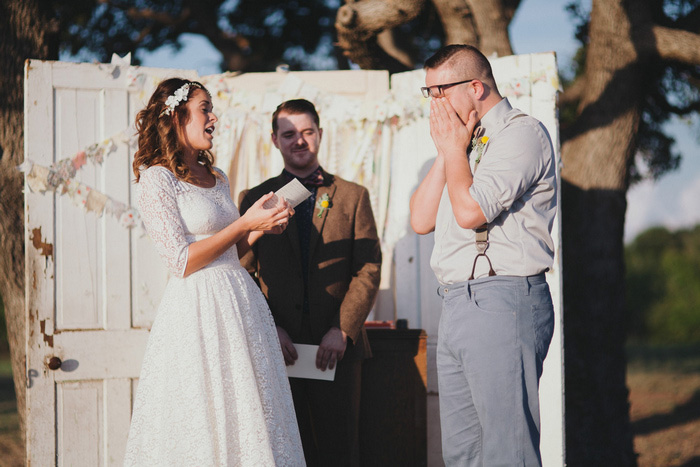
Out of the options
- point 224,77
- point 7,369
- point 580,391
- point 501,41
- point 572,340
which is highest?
point 501,41

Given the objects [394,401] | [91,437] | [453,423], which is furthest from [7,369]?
[453,423]

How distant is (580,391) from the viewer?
5.18 m

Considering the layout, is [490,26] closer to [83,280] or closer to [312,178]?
[312,178]

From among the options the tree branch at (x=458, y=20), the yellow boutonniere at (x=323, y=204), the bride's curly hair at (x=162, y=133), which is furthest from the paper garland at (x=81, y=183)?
the tree branch at (x=458, y=20)

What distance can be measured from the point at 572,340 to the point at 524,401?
9.67ft

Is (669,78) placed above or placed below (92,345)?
above

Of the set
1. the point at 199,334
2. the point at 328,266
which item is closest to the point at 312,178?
the point at 328,266

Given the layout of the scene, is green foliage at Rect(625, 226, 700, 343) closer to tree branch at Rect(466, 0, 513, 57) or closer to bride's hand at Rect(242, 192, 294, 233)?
tree branch at Rect(466, 0, 513, 57)

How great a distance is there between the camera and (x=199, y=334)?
281cm

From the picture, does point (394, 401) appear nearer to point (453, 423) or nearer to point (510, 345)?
point (453, 423)

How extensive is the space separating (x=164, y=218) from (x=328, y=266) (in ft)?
3.24

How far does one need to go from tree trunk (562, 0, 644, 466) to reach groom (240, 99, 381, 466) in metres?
2.19

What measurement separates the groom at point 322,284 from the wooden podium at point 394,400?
0.25m

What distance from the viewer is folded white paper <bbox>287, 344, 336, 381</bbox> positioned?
3414 mm
